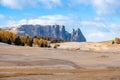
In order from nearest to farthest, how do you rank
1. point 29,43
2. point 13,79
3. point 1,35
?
point 13,79 < point 1,35 < point 29,43

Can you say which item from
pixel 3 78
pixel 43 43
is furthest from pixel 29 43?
pixel 3 78

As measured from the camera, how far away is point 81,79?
38969 mm

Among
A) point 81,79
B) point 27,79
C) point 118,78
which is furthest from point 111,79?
point 27,79

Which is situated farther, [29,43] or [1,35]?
[29,43]

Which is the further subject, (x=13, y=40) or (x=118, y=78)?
(x=13, y=40)

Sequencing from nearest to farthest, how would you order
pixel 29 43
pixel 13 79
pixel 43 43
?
1. pixel 13 79
2. pixel 29 43
3. pixel 43 43

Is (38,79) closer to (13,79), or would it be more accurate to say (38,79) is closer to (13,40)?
(13,79)

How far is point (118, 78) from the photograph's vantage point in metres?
40.1

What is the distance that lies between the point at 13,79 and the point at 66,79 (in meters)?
6.22

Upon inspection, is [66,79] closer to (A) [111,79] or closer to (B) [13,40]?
(A) [111,79]

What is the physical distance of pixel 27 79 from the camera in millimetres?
39094

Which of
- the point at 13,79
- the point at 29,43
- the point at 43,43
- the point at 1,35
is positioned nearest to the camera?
the point at 13,79

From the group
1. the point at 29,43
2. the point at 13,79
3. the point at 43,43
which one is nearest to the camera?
the point at 13,79

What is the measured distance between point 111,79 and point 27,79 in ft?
32.7
